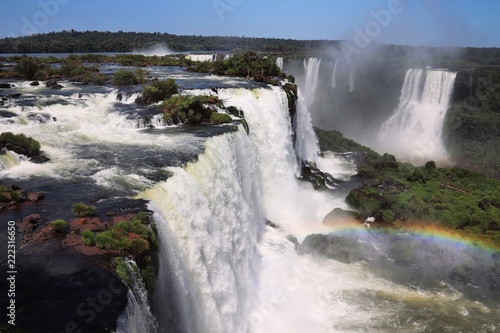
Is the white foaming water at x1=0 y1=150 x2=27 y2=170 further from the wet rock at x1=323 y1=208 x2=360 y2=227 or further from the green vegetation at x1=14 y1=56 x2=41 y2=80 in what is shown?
the green vegetation at x1=14 y1=56 x2=41 y2=80

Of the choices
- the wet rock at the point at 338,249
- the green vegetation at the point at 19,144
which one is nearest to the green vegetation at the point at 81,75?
the green vegetation at the point at 19,144

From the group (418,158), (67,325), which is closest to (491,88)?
(418,158)

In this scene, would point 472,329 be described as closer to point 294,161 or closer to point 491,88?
point 294,161

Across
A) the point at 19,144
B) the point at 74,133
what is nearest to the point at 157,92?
the point at 74,133

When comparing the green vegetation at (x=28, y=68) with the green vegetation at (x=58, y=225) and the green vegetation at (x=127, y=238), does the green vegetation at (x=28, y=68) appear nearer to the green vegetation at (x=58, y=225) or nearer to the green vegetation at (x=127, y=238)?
the green vegetation at (x=58, y=225)

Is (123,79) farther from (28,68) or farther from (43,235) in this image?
(43,235)

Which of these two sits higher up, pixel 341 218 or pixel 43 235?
pixel 43 235

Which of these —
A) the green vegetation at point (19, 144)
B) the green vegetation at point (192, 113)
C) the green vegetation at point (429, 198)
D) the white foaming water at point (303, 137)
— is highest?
the green vegetation at point (192, 113)
